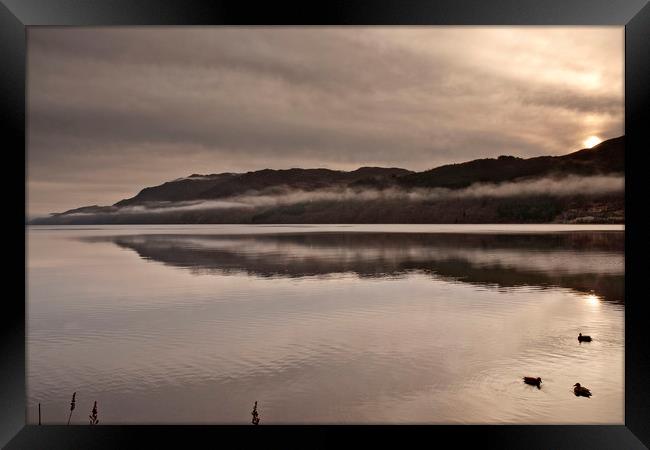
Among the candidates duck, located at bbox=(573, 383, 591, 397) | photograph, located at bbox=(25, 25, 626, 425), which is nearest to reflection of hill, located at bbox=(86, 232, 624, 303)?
photograph, located at bbox=(25, 25, 626, 425)

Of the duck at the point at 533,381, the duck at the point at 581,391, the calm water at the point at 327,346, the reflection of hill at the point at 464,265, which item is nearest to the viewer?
the calm water at the point at 327,346

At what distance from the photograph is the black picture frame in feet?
1.87

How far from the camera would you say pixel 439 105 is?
59812mm

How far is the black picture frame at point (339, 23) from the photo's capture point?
4293mm

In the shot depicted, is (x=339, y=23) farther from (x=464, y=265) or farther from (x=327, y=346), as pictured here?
(x=464, y=265)

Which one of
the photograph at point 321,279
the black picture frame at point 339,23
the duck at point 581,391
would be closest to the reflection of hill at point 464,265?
the photograph at point 321,279

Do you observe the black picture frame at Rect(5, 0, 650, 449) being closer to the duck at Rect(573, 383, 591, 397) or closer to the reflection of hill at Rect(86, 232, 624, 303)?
the duck at Rect(573, 383, 591, 397)

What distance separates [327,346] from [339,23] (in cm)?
807

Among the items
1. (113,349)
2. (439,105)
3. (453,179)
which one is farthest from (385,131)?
(453,179)

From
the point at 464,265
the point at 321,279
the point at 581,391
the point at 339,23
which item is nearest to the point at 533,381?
the point at 581,391

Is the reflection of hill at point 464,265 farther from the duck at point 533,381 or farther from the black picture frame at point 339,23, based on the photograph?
the black picture frame at point 339,23

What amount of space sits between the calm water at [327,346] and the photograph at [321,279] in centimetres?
6

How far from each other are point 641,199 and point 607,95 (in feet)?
167

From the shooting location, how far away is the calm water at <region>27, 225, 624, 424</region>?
26.8ft
